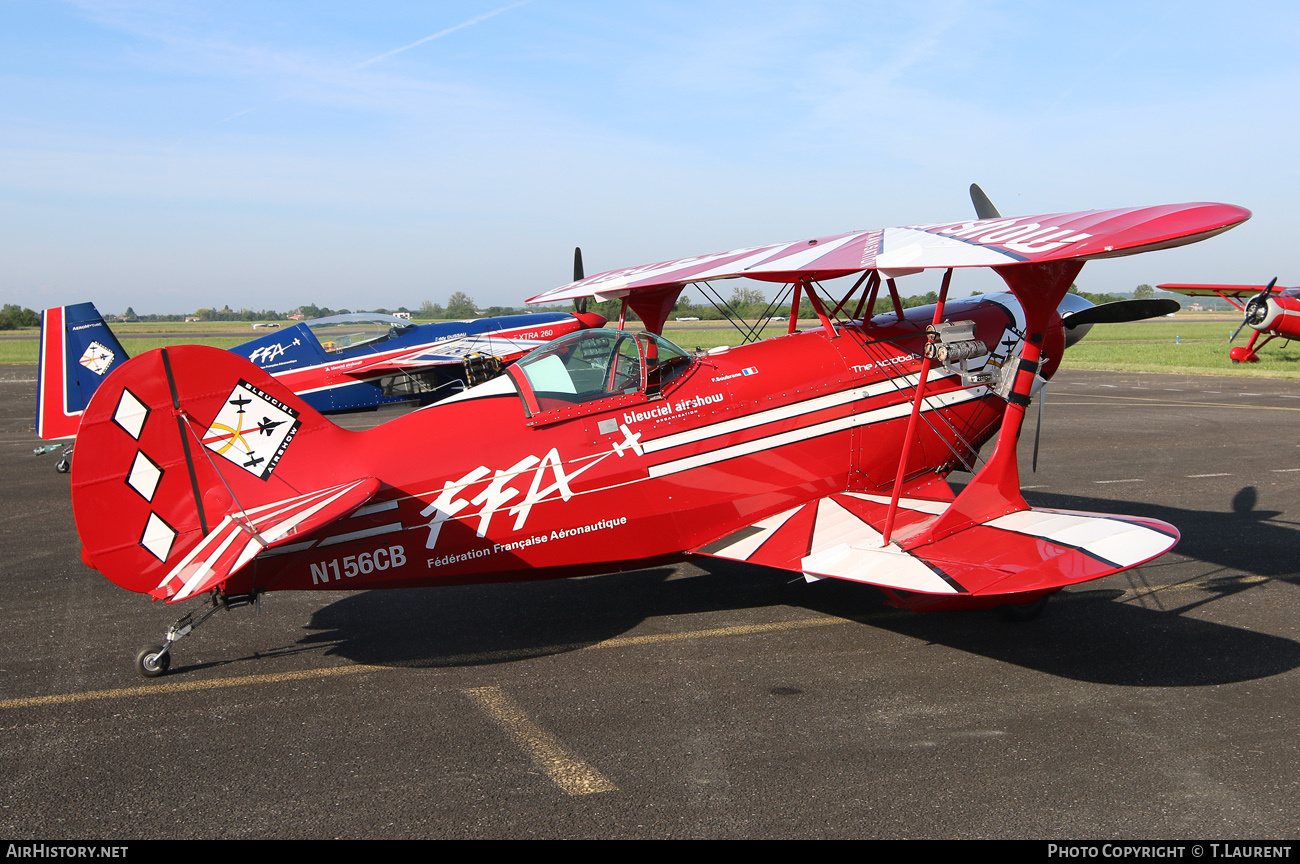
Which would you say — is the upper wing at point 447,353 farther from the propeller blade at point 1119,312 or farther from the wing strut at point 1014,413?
the wing strut at point 1014,413

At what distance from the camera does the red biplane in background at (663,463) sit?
15.5 feet

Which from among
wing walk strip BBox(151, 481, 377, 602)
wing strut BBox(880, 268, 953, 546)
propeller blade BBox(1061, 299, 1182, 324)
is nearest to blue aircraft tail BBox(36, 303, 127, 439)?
wing walk strip BBox(151, 481, 377, 602)

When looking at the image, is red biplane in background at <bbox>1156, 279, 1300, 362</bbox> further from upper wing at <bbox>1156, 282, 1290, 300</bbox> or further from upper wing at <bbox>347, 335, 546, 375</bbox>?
upper wing at <bbox>347, 335, 546, 375</bbox>

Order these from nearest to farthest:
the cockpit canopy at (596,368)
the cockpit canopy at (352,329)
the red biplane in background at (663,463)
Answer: the red biplane in background at (663,463)
the cockpit canopy at (596,368)
the cockpit canopy at (352,329)

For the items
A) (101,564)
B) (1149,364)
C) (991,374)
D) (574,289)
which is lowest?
(1149,364)

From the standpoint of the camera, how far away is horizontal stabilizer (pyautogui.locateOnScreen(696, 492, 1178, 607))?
4496 mm

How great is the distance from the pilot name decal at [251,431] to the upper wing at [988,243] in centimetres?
308

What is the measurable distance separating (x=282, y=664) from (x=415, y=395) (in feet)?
38.3

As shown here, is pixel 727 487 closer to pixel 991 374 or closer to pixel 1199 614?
pixel 991 374

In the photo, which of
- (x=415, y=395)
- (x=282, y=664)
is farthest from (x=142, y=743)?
(x=415, y=395)

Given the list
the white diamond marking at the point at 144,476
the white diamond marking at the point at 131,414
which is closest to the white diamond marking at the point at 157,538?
the white diamond marking at the point at 144,476

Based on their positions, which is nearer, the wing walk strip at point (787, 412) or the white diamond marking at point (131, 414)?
the white diamond marking at point (131, 414)

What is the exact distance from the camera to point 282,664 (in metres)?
5.32

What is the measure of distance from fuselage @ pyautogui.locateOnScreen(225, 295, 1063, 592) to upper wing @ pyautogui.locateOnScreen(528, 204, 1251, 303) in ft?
2.21
